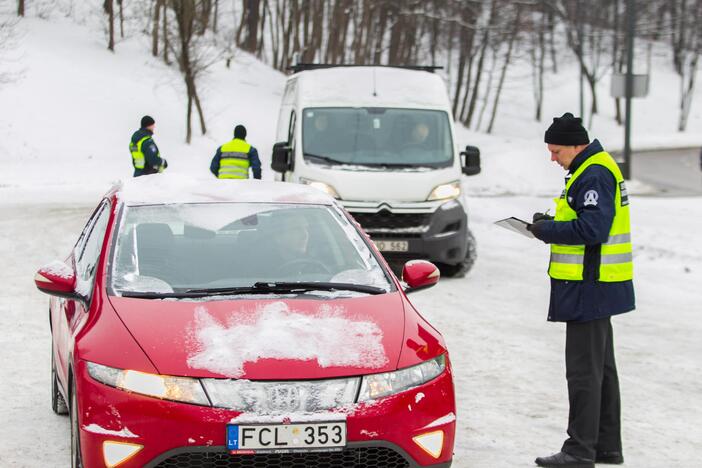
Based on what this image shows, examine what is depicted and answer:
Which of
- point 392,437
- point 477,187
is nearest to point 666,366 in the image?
point 392,437

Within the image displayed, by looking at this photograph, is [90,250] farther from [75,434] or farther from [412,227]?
[412,227]

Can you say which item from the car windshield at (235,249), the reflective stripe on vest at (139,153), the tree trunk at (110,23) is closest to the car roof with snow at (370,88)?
the reflective stripe on vest at (139,153)

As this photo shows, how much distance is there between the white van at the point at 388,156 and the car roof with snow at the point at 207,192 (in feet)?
20.7

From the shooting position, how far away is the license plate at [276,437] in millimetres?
4660

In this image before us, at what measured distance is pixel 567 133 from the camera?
609 centimetres

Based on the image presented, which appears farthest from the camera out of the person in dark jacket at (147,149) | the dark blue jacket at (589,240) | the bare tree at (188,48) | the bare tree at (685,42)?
the bare tree at (685,42)

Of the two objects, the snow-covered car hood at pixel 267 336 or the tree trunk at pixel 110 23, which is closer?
the snow-covered car hood at pixel 267 336

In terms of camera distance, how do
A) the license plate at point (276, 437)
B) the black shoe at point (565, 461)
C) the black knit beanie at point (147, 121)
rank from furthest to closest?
the black knit beanie at point (147, 121), the black shoe at point (565, 461), the license plate at point (276, 437)

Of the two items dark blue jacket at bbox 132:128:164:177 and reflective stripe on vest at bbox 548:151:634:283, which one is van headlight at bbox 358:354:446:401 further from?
dark blue jacket at bbox 132:128:164:177

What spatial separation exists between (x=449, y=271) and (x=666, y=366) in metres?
5.09

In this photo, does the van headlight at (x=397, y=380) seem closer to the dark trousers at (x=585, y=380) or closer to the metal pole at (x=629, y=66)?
the dark trousers at (x=585, y=380)

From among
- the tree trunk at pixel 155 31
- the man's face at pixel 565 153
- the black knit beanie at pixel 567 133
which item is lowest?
the man's face at pixel 565 153

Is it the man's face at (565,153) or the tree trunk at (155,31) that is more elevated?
the tree trunk at (155,31)

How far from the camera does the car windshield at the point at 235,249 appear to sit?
5.75 m
